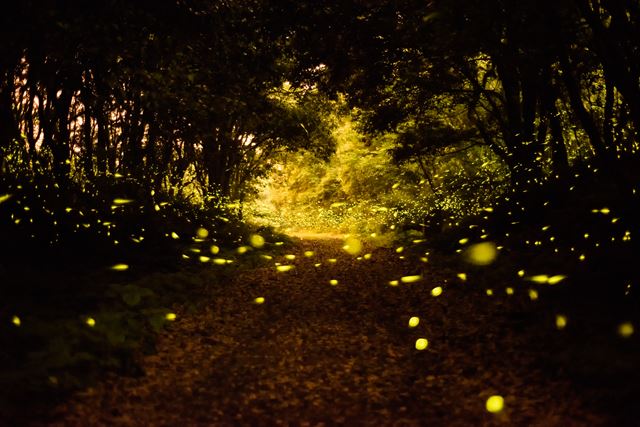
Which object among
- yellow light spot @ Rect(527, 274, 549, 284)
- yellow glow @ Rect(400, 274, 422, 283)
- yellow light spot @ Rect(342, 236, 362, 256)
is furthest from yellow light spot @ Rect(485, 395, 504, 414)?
yellow light spot @ Rect(342, 236, 362, 256)

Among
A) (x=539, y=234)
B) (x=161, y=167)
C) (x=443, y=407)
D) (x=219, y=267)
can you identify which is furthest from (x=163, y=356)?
(x=161, y=167)

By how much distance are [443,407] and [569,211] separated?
6.20m

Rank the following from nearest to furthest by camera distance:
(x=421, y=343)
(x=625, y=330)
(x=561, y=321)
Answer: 1. (x=625, y=330)
2. (x=561, y=321)
3. (x=421, y=343)

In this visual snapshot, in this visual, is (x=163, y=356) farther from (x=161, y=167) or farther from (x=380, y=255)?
(x=161, y=167)

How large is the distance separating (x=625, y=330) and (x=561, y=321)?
0.87 meters

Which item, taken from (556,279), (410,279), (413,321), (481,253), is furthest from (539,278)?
(410,279)

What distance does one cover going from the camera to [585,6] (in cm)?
595

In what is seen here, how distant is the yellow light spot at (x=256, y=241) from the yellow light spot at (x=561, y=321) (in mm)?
9791

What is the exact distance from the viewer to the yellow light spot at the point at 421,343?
6.82m

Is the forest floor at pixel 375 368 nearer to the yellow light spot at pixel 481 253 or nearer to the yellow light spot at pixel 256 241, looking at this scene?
the yellow light spot at pixel 481 253

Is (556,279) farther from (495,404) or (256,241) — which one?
(256,241)

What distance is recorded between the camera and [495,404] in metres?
5.09

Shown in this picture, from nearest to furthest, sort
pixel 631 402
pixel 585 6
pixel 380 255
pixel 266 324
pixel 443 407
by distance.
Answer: pixel 631 402, pixel 443 407, pixel 585 6, pixel 266 324, pixel 380 255

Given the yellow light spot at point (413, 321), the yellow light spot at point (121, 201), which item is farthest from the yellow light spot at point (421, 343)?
the yellow light spot at point (121, 201)
